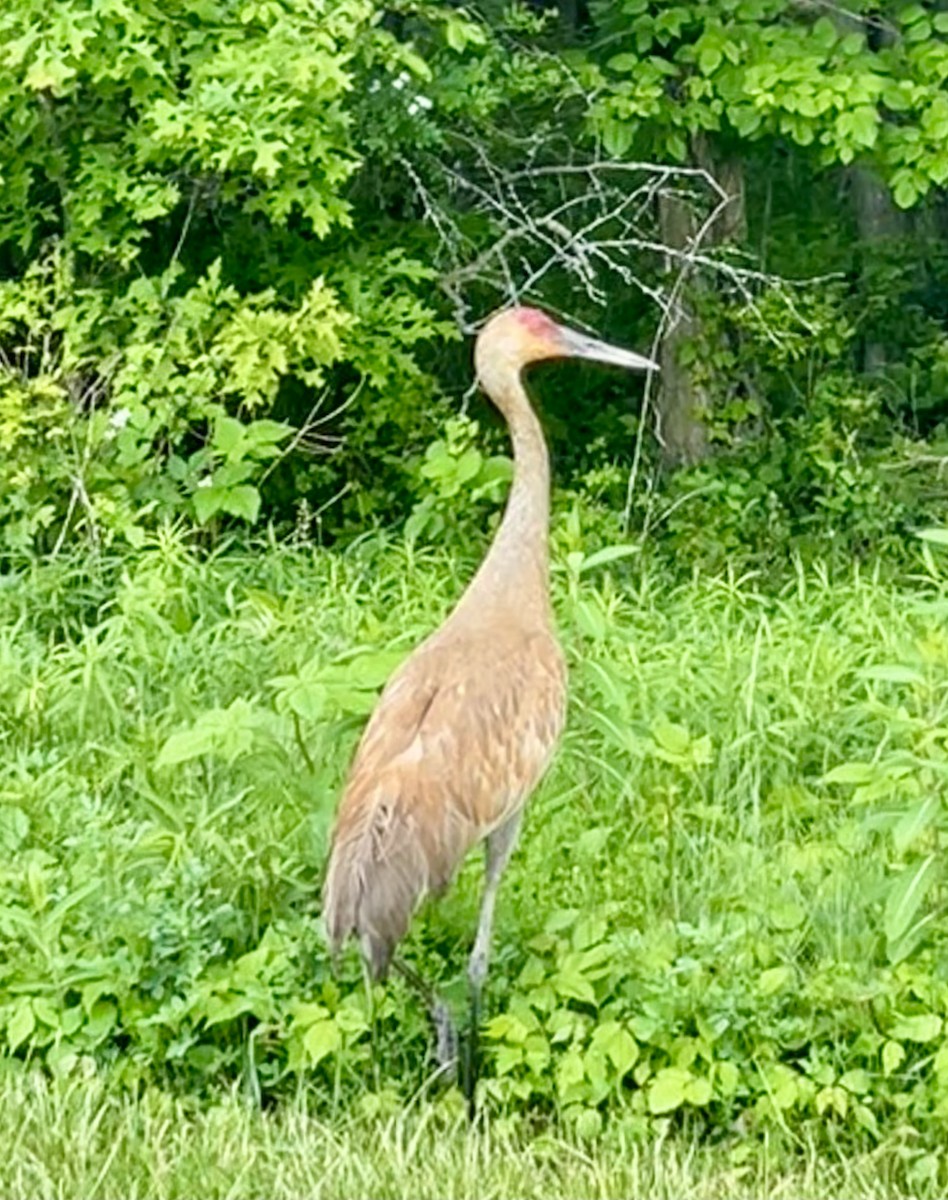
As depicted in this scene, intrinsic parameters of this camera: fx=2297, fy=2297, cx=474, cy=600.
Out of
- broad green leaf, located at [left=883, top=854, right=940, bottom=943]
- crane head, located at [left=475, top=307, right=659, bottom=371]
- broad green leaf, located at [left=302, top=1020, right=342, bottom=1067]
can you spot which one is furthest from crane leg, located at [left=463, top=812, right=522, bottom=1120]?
crane head, located at [left=475, top=307, right=659, bottom=371]

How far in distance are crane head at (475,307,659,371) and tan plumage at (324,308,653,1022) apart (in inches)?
3.4

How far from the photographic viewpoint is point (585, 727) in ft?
21.0

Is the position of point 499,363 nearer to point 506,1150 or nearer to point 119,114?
point 506,1150

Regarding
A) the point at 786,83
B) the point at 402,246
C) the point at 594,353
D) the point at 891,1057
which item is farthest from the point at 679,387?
the point at 891,1057

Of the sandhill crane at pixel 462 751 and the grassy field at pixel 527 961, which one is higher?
the sandhill crane at pixel 462 751

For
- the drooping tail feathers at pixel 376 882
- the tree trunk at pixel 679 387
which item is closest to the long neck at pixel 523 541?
the drooping tail feathers at pixel 376 882

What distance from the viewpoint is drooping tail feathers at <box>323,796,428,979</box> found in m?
4.64

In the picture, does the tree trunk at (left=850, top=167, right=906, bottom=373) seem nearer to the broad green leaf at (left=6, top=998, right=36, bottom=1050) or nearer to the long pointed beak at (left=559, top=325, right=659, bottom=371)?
the long pointed beak at (left=559, top=325, right=659, bottom=371)

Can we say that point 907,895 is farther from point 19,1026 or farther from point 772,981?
point 19,1026

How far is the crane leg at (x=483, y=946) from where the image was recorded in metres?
4.89

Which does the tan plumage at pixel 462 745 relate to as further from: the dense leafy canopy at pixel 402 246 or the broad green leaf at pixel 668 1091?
the dense leafy canopy at pixel 402 246

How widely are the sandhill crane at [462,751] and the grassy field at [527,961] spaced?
0.83 feet

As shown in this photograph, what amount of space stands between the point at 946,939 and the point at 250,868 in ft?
5.37

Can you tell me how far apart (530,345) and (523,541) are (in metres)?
0.49
